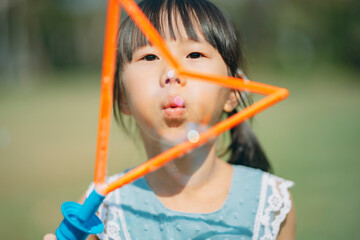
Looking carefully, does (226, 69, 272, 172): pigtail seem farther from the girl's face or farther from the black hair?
the girl's face

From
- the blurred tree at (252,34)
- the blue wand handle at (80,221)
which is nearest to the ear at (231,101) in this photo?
the blue wand handle at (80,221)

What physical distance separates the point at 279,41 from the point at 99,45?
9.27 metres

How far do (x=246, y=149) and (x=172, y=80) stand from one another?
61cm

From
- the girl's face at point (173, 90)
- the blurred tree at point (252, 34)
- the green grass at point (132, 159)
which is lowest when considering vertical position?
the green grass at point (132, 159)

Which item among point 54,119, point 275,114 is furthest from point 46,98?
point 275,114

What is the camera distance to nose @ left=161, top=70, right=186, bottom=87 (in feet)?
2.76

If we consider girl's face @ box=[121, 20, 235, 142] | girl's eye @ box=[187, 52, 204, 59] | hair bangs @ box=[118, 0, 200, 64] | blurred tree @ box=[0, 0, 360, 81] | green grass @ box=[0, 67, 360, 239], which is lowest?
green grass @ box=[0, 67, 360, 239]

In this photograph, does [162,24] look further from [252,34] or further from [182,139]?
[252,34]

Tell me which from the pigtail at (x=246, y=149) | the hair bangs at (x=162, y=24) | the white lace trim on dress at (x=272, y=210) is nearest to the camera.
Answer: the hair bangs at (x=162, y=24)

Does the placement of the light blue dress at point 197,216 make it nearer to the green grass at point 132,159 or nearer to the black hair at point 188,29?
the black hair at point 188,29

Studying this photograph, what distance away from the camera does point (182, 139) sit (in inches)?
35.4

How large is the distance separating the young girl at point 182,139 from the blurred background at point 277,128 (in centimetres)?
22

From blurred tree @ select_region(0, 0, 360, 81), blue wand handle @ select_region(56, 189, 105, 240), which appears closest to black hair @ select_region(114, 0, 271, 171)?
blue wand handle @ select_region(56, 189, 105, 240)

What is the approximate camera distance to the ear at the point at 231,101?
3.67 ft
